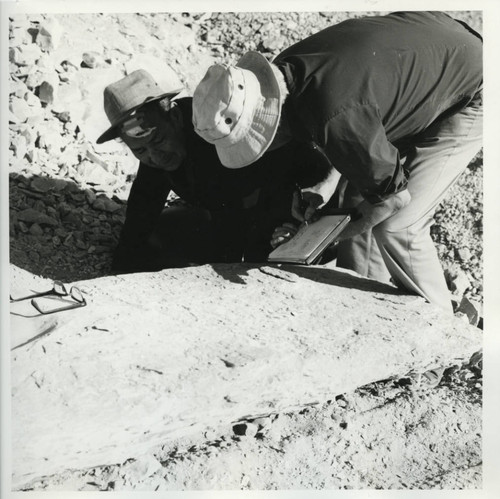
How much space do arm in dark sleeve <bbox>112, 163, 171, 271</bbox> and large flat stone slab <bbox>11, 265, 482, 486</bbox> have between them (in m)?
0.35

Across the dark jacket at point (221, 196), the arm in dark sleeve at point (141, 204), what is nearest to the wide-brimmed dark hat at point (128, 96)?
the dark jacket at point (221, 196)

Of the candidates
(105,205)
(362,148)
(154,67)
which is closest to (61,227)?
(105,205)

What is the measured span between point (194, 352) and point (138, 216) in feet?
2.99

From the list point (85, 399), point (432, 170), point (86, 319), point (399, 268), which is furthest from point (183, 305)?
point (432, 170)

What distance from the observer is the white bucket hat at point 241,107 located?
84.7 inches

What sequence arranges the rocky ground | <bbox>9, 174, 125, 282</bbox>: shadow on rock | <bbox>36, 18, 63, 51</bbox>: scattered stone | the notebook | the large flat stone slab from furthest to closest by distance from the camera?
<bbox>36, 18, 63, 51</bbox>: scattered stone
<bbox>9, 174, 125, 282</bbox>: shadow on rock
the notebook
the rocky ground
the large flat stone slab

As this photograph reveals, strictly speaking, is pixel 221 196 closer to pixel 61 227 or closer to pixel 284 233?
pixel 284 233

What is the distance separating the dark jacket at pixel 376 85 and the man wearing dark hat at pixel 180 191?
487mm

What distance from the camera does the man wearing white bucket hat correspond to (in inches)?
83.4

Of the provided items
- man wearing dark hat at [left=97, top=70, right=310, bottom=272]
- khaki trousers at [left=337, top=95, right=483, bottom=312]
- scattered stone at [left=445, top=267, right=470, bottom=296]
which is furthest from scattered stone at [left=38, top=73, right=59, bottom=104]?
scattered stone at [left=445, top=267, right=470, bottom=296]

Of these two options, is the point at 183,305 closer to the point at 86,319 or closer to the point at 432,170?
the point at 86,319

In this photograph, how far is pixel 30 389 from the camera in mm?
1940

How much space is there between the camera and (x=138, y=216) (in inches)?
114

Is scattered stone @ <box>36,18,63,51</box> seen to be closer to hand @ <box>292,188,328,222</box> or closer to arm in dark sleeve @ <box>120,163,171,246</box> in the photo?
arm in dark sleeve @ <box>120,163,171,246</box>
